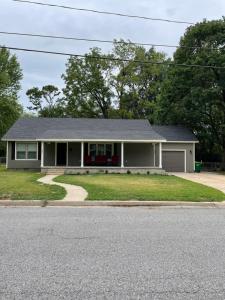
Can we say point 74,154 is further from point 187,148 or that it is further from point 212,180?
point 212,180

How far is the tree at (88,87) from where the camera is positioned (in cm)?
5200

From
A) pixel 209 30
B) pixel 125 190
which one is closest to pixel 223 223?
pixel 125 190

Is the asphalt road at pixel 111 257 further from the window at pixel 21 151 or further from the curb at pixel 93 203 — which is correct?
the window at pixel 21 151

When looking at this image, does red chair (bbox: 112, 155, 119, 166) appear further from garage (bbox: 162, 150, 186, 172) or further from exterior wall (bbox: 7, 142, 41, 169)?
exterior wall (bbox: 7, 142, 41, 169)

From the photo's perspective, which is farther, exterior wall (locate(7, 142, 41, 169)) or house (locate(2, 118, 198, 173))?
exterior wall (locate(7, 142, 41, 169))

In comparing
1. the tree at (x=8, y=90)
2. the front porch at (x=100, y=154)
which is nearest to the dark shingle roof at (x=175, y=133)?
the front porch at (x=100, y=154)

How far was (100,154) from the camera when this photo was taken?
101 feet

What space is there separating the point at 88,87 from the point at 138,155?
23443 mm

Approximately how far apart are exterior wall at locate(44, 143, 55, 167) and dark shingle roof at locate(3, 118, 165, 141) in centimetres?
111

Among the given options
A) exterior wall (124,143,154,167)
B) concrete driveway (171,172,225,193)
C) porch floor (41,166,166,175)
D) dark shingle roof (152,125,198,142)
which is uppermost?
dark shingle roof (152,125,198,142)

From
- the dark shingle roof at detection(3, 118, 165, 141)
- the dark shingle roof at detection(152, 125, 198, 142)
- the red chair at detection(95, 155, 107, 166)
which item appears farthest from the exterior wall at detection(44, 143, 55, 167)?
the dark shingle roof at detection(152, 125, 198, 142)

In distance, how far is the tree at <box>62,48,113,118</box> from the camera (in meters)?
52.0

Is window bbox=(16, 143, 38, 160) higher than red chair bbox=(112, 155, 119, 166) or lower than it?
higher

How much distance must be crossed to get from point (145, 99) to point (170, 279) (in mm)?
51281
